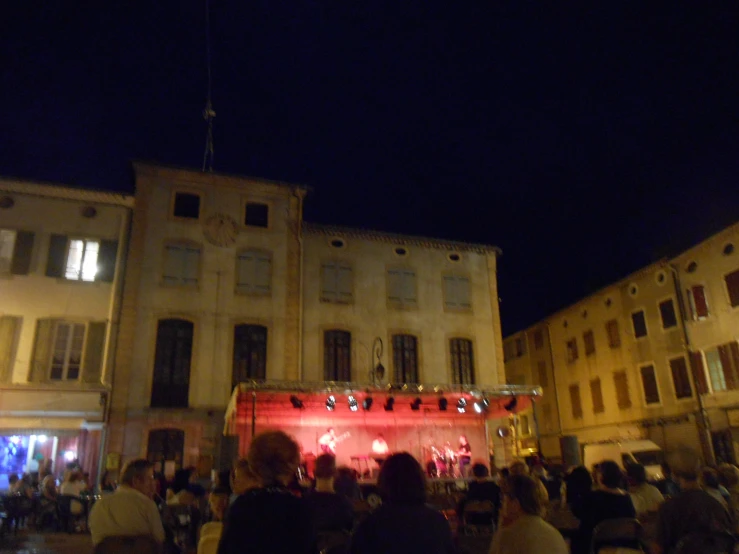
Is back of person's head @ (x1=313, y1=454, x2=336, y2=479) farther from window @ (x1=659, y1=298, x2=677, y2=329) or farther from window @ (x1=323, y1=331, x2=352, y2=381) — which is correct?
window @ (x1=659, y1=298, x2=677, y2=329)

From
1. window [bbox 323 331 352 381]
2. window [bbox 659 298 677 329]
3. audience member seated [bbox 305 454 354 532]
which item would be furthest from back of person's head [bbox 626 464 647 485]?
window [bbox 659 298 677 329]

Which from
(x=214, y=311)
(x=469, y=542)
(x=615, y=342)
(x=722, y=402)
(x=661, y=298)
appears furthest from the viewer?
(x=615, y=342)

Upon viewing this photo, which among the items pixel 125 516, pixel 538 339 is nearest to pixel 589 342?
pixel 538 339

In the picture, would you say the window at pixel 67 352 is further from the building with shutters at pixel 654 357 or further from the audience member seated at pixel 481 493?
the building with shutters at pixel 654 357

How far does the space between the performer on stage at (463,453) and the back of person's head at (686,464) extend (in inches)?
534

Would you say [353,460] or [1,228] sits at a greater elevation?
[1,228]

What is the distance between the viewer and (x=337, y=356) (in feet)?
63.5

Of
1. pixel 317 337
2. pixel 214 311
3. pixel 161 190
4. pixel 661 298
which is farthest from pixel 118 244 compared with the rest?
pixel 661 298

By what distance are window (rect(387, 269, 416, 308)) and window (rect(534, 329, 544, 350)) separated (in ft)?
45.9

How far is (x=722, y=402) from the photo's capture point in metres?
20.6

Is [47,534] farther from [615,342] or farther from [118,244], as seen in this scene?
[615,342]

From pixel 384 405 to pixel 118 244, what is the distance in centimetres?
955

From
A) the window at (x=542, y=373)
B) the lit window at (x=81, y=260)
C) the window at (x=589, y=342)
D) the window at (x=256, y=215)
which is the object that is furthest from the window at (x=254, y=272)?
the window at (x=542, y=373)

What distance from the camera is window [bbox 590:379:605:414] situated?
1067 inches
